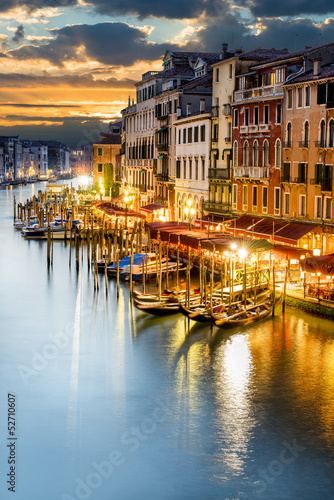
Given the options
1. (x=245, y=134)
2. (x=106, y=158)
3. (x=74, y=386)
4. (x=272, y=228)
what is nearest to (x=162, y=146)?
(x=245, y=134)

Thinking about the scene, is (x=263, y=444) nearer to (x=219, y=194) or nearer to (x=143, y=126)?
(x=219, y=194)

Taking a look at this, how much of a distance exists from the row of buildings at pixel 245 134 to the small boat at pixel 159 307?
725 cm

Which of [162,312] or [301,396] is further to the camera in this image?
[162,312]

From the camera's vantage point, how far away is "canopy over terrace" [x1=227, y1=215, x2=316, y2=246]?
1214 inches

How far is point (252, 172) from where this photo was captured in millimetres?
36688

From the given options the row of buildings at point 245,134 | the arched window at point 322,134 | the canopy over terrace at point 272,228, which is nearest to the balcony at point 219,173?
the row of buildings at point 245,134

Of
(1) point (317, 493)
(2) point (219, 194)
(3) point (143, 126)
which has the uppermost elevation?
(3) point (143, 126)

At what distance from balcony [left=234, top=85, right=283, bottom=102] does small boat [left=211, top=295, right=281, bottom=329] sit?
11469mm

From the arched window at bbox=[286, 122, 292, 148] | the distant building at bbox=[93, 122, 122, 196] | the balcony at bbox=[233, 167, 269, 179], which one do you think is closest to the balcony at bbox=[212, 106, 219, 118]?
the balcony at bbox=[233, 167, 269, 179]

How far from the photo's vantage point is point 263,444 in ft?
51.6

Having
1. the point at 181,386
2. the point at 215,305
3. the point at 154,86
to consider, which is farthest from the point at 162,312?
the point at 154,86

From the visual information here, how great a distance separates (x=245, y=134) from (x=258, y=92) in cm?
244

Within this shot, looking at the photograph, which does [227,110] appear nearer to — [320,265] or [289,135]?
[289,135]

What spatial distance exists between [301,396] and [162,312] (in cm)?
945
